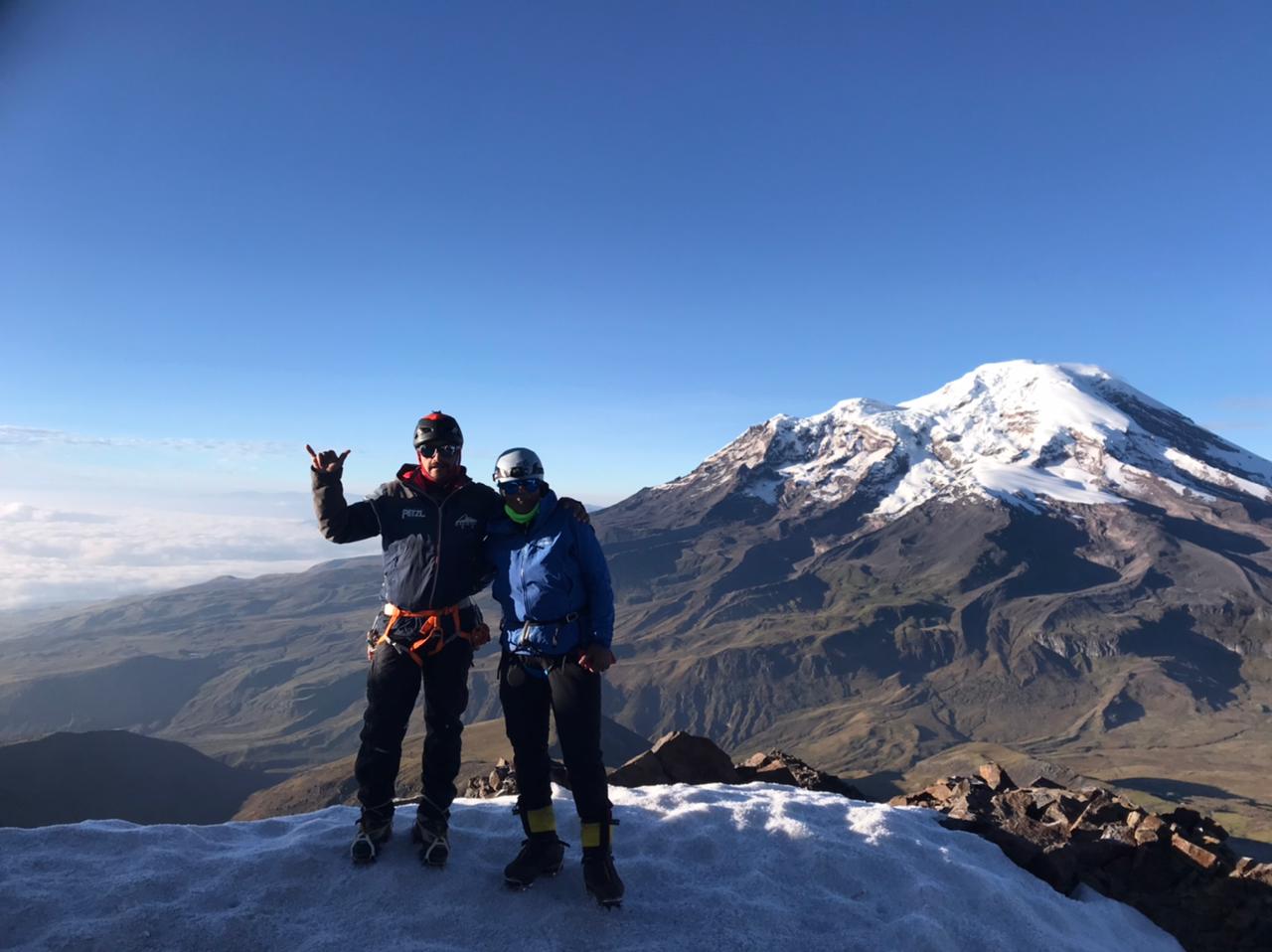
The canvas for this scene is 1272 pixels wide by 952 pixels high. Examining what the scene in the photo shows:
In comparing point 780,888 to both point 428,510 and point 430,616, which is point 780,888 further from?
point 428,510

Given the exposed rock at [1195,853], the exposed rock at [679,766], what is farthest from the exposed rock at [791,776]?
the exposed rock at [1195,853]

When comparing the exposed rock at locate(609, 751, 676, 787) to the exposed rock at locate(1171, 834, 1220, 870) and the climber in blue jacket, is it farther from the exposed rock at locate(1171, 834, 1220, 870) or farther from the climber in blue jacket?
the exposed rock at locate(1171, 834, 1220, 870)

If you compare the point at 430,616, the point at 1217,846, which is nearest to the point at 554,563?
the point at 430,616

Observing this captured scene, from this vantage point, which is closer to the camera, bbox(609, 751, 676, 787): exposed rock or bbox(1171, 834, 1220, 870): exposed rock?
bbox(1171, 834, 1220, 870): exposed rock

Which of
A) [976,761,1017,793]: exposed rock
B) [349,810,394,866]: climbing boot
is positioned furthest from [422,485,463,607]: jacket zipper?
[976,761,1017,793]: exposed rock

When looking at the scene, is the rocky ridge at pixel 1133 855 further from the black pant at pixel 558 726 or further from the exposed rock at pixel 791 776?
the black pant at pixel 558 726

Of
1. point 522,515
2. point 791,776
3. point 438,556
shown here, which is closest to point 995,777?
point 791,776

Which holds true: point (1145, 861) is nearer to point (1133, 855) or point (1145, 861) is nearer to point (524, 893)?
point (1133, 855)
